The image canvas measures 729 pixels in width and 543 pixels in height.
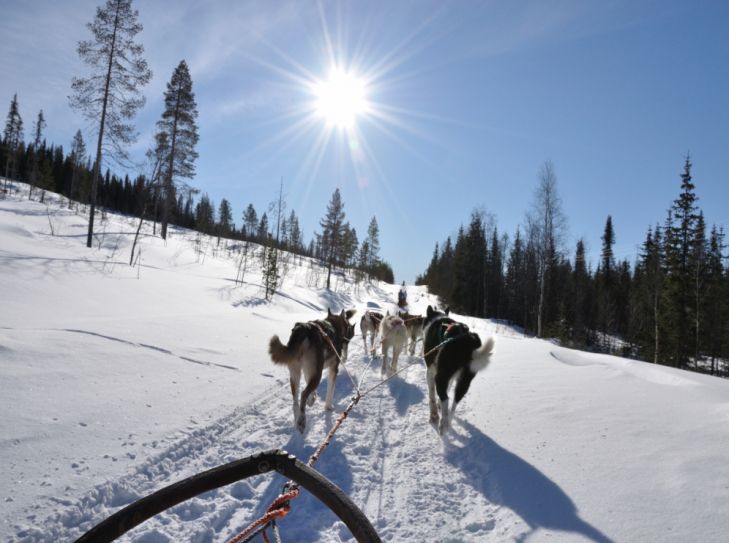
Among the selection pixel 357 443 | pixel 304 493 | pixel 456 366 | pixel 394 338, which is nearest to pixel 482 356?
pixel 456 366

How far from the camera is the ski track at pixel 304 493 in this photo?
262 centimetres

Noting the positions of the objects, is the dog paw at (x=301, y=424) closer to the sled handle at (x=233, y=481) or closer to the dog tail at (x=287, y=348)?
the dog tail at (x=287, y=348)

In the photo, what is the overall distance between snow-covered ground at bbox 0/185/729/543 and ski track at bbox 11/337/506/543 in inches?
0.6

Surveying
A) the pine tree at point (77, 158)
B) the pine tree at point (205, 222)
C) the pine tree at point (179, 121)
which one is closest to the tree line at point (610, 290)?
the pine tree at point (179, 121)

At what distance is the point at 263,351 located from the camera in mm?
8289

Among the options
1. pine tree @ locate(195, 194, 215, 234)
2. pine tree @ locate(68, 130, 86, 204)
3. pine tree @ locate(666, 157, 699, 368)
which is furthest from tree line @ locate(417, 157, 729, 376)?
pine tree @ locate(68, 130, 86, 204)

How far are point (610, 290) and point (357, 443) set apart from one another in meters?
51.8

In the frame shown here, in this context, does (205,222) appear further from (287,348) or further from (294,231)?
(287,348)

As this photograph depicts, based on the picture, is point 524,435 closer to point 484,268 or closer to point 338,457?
point 338,457

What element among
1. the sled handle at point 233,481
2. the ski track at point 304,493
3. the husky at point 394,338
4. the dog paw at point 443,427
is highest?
the sled handle at point 233,481

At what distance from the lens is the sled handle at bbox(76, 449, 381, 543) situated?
3.18 ft

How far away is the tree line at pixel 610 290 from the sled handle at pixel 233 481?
77.1 feet

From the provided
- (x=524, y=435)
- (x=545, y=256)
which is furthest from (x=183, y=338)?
(x=545, y=256)

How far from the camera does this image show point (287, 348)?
4.52m
